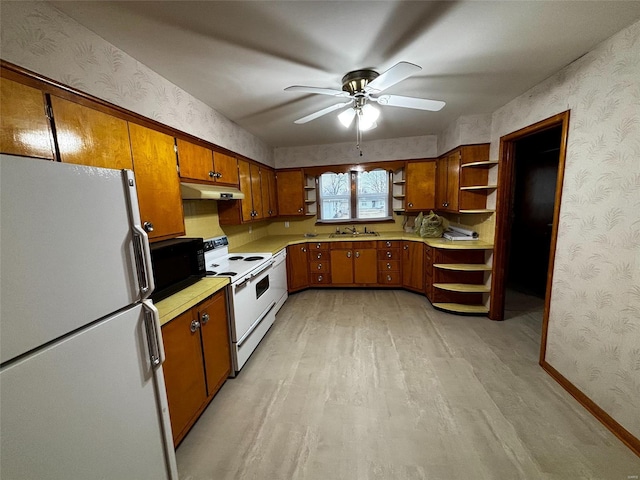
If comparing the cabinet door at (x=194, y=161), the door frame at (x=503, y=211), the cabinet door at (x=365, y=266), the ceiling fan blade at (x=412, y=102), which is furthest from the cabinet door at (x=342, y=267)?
the ceiling fan blade at (x=412, y=102)

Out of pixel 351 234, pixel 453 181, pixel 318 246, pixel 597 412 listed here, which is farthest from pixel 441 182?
pixel 597 412

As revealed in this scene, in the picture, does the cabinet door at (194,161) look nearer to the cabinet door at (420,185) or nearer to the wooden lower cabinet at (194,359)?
the wooden lower cabinet at (194,359)

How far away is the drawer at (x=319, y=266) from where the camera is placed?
4.14 meters

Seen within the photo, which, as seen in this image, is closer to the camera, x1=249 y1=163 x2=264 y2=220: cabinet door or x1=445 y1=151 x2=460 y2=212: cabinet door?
x1=445 y1=151 x2=460 y2=212: cabinet door

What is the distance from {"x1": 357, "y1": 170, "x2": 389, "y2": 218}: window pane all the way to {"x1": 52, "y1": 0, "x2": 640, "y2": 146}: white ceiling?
2.19m

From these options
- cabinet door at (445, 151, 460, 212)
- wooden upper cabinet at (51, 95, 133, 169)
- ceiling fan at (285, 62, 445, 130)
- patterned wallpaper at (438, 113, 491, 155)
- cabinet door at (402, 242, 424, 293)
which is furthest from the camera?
cabinet door at (402, 242, 424, 293)

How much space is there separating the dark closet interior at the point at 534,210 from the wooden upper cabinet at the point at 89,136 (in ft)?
13.7

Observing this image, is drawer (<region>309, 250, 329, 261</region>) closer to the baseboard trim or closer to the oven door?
the oven door

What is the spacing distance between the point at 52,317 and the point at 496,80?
305 cm

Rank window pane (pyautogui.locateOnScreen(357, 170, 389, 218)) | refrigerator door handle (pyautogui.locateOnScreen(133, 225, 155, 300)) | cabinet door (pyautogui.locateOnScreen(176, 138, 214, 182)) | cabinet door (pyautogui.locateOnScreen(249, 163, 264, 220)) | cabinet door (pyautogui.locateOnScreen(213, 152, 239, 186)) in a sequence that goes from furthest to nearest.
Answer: window pane (pyautogui.locateOnScreen(357, 170, 389, 218)), cabinet door (pyautogui.locateOnScreen(249, 163, 264, 220)), cabinet door (pyautogui.locateOnScreen(213, 152, 239, 186)), cabinet door (pyautogui.locateOnScreen(176, 138, 214, 182)), refrigerator door handle (pyautogui.locateOnScreen(133, 225, 155, 300))

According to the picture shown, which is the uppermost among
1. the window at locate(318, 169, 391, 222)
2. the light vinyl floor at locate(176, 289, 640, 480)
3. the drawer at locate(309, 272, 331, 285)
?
the window at locate(318, 169, 391, 222)

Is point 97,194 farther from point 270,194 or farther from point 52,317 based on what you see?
point 270,194

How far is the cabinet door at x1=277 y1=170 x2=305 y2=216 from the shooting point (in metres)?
4.36

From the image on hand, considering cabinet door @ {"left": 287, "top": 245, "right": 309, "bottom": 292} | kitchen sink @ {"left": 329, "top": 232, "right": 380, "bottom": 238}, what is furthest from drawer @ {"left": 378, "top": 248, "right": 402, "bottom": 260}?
cabinet door @ {"left": 287, "top": 245, "right": 309, "bottom": 292}
